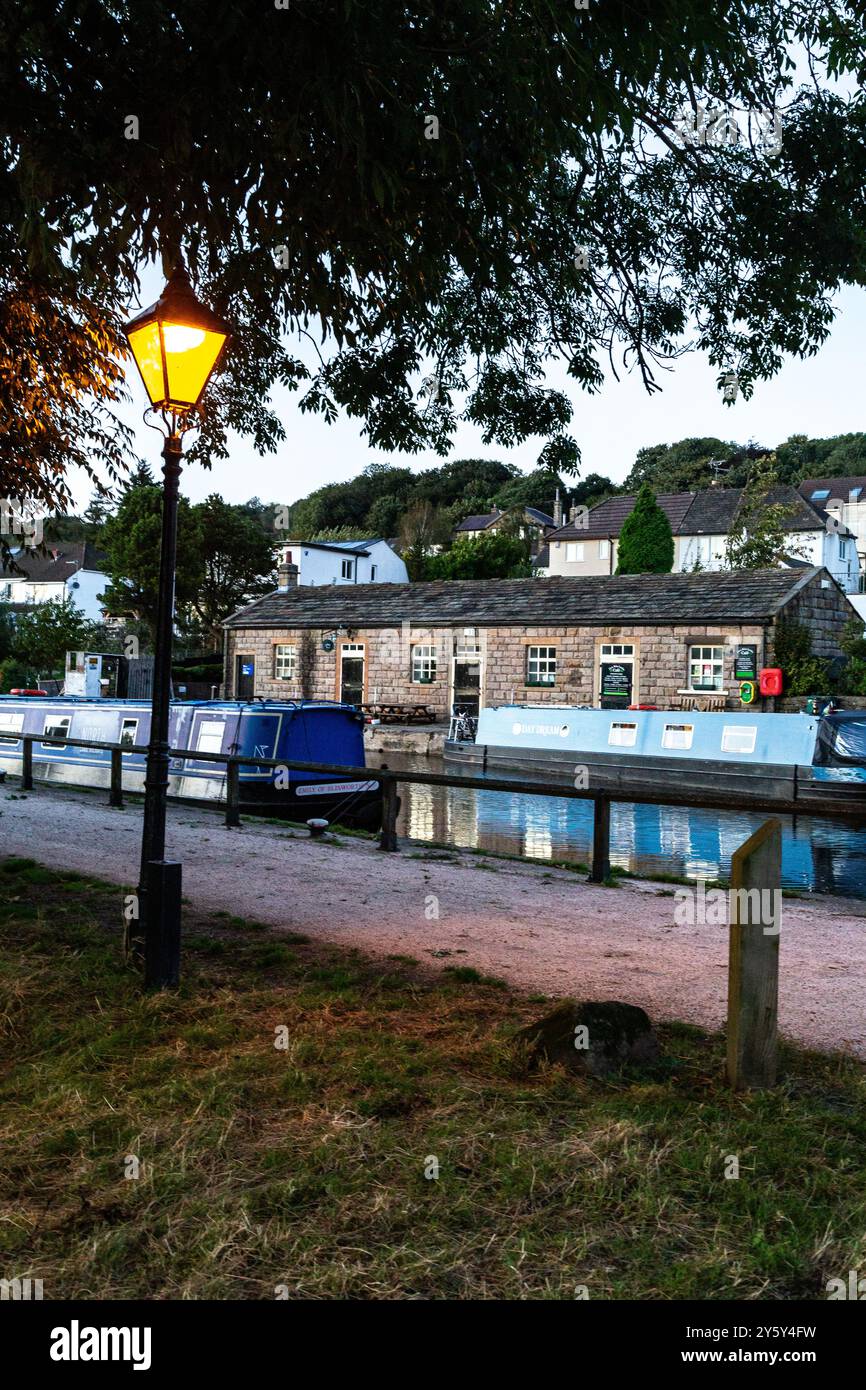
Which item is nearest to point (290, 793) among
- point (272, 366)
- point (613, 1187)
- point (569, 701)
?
point (272, 366)

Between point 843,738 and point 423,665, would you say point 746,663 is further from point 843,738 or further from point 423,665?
point 423,665

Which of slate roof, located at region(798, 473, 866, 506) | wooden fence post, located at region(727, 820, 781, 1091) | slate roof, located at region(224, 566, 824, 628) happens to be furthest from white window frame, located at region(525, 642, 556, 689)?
slate roof, located at region(798, 473, 866, 506)

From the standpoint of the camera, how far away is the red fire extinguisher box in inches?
1072

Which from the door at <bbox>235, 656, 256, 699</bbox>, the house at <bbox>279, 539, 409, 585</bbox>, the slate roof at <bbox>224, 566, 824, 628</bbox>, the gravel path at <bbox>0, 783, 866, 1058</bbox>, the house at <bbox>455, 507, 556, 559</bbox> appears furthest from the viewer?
the house at <bbox>455, 507, 556, 559</bbox>

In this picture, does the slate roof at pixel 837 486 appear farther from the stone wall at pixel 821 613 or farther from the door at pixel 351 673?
the door at pixel 351 673

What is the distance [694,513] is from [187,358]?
57.7m

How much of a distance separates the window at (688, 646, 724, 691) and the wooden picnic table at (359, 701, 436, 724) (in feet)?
29.4

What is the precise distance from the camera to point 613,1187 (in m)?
3.25

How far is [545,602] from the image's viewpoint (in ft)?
107

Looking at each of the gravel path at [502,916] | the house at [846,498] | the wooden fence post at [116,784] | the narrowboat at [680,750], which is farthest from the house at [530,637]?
the house at [846,498]

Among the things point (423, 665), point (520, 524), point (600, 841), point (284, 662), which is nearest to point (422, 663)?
point (423, 665)

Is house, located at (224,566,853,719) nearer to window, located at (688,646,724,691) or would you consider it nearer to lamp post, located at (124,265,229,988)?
window, located at (688,646,724,691)
